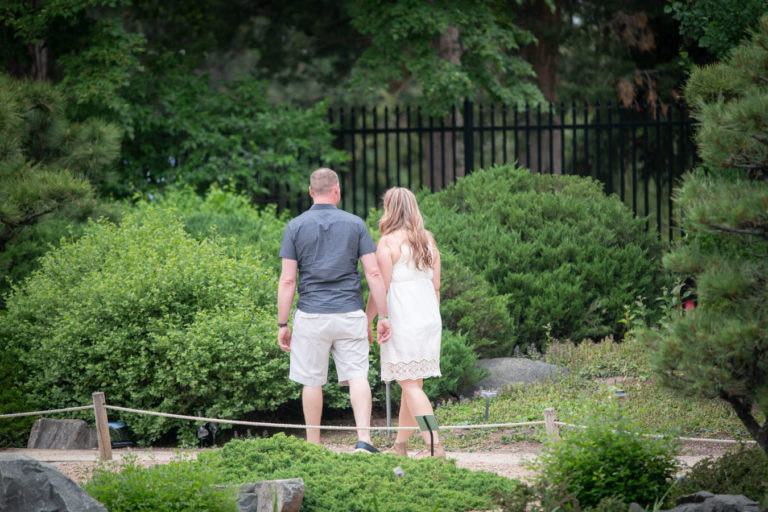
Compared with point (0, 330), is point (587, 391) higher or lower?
lower

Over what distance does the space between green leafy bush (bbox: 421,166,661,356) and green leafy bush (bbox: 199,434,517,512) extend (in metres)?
3.74

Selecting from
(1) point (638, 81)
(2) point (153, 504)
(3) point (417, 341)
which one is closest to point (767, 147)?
(3) point (417, 341)

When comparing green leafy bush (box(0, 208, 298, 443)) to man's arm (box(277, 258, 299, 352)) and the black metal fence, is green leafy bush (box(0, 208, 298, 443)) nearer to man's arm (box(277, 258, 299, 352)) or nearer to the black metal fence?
man's arm (box(277, 258, 299, 352))

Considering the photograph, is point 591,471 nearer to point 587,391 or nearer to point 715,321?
point 715,321

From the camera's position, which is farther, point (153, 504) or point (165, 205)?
point (165, 205)

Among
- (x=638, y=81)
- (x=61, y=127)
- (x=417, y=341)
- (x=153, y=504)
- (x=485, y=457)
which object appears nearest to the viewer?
(x=153, y=504)

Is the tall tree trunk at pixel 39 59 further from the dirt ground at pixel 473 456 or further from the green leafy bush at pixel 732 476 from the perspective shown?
the green leafy bush at pixel 732 476

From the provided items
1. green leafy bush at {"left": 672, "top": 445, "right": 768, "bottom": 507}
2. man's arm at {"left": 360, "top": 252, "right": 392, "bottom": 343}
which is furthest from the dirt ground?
man's arm at {"left": 360, "top": 252, "right": 392, "bottom": 343}

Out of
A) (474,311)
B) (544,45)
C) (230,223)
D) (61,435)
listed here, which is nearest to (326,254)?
(61,435)

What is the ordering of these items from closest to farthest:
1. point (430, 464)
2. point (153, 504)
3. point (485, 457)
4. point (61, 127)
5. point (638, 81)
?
point (153, 504)
point (430, 464)
point (485, 457)
point (61, 127)
point (638, 81)

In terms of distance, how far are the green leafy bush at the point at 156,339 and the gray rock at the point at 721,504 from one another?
11.4ft

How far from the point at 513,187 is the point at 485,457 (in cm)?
488

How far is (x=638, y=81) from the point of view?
48.0ft

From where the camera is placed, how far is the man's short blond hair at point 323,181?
5457 mm
